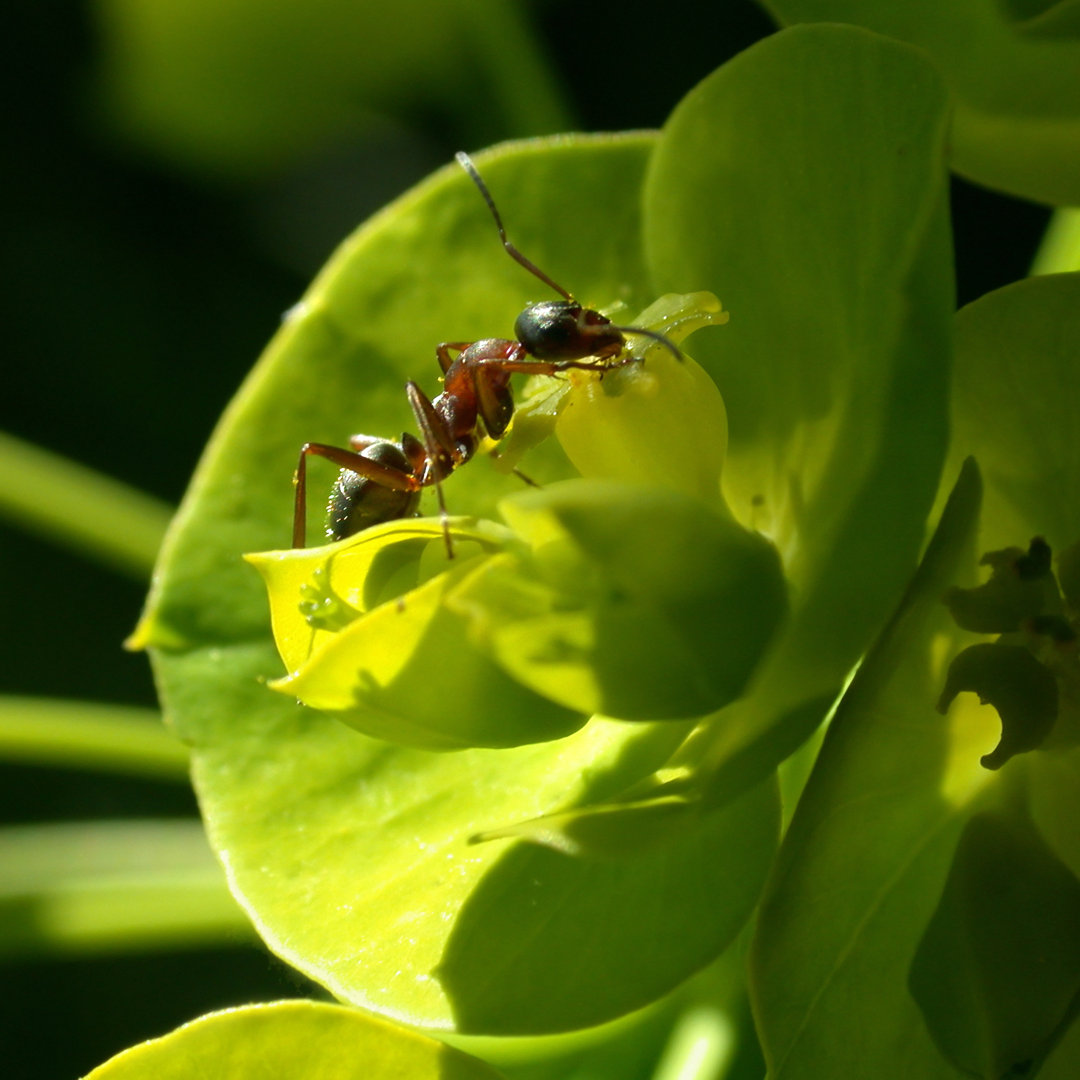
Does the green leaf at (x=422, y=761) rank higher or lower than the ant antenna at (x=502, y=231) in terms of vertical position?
lower

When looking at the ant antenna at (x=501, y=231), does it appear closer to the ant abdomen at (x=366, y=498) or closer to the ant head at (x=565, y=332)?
the ant head at (x=565, y=332)

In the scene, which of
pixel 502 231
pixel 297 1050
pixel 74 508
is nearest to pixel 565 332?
pixel 502 231

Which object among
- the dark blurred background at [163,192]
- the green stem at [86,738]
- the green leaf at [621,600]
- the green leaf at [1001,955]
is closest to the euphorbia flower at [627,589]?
the green leaf at [621,600]

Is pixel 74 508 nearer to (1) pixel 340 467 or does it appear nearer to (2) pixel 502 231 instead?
(1) pixel 340 467

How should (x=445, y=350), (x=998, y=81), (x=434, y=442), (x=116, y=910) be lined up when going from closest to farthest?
(x=998, y=81), (x=434, y=442), (x=445, y=350), (x=116, y=910)

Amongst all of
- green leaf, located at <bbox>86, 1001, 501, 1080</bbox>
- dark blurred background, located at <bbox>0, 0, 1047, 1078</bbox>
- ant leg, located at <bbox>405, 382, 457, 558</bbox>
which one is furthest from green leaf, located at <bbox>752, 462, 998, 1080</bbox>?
dark blurred background, located at <bbox>0, 0, 1047, 1078</bbox>

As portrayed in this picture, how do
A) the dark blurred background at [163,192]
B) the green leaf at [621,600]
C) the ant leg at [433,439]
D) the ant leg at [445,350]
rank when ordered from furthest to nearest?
the dark blurred background at [163,192]
the ant leg at [445,350]
the ant leg at [433,439]
the green leaf at [621,600]
